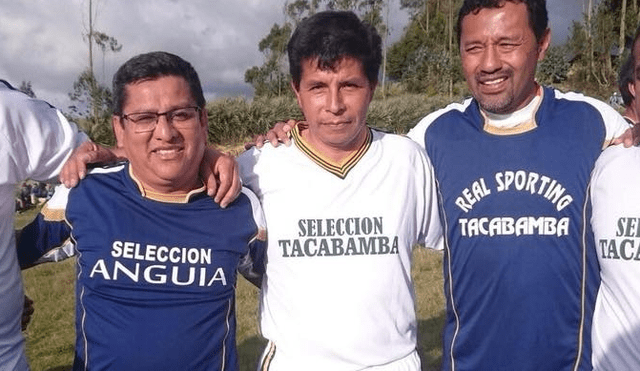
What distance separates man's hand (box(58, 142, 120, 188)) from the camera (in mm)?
2623

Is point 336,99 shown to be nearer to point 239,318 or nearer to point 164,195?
point 164,195

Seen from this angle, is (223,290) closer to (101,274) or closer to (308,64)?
(101,274)

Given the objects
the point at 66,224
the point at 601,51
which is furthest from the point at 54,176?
the point at 601,51

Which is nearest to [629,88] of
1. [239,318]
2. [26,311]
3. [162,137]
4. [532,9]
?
[532,9]

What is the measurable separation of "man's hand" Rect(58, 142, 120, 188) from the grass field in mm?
2961

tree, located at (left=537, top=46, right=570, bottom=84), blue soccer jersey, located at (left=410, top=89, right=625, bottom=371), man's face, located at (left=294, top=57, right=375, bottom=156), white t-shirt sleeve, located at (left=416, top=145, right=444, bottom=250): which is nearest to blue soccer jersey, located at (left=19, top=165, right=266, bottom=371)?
man's face, located at (left=294, top=57, right=375, bottom=156)

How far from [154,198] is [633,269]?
1.91 m

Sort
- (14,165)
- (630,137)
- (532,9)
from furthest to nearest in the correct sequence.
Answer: (532,9) → (630,137) → (14,165)

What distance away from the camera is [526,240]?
2764 millimetres

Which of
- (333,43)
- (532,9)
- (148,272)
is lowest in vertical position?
(148,272)

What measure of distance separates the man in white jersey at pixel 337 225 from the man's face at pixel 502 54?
46 cm

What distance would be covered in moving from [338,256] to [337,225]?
13cm

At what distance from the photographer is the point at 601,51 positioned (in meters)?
24.0

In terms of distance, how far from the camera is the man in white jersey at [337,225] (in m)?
2.62
